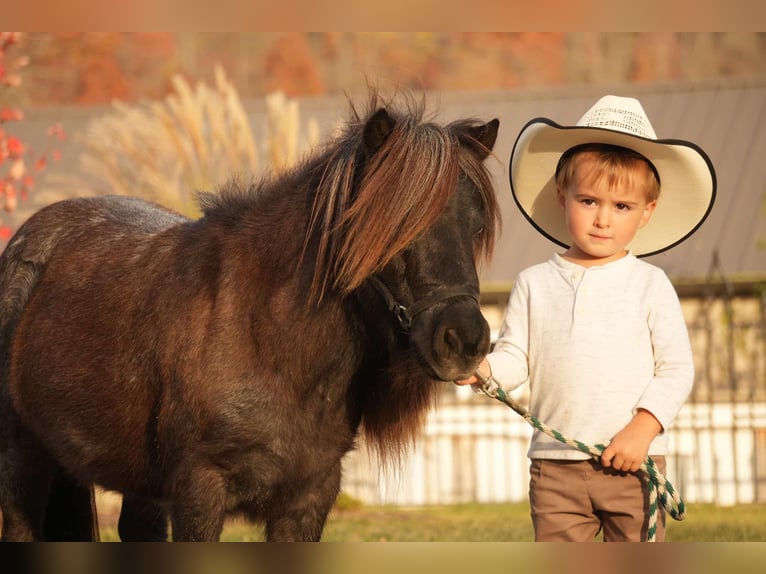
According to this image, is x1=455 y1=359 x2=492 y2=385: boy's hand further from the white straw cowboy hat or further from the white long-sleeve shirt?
the white straw cowboy hat

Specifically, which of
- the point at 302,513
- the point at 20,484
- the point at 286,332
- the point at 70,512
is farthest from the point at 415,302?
the point at 70,512

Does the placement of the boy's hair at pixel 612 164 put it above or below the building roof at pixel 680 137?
below

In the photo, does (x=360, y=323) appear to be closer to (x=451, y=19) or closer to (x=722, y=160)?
(x=451, y=19)

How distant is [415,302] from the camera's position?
3.48m

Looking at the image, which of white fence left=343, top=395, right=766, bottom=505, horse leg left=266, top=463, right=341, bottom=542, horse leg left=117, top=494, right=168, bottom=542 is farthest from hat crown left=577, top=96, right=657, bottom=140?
white fence left=343, top=395, right=766, bottom=505

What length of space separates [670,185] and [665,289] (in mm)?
384

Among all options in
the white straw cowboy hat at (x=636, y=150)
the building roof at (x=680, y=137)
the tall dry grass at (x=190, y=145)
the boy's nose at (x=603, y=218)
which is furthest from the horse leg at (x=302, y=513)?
the building roof at (x=680, y=137)

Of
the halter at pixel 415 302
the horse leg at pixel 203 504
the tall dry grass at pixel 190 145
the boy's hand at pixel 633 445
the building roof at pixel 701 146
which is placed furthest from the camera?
the building roof at pixel 701 146

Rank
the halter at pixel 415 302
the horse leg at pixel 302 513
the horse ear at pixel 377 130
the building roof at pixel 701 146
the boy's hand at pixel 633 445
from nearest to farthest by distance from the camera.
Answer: the boy's hand at pixel 633 445 → the halter at pixel 415 302 → the horse ear at pixel 377 130 → the horse leg at pixel 302 513 → the building roof at pixel 701 146

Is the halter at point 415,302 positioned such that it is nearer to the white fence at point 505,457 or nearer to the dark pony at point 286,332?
the dark pony at point 286,332

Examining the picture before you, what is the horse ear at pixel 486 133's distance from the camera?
12.8 ft

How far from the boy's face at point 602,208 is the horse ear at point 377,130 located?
2.15ft

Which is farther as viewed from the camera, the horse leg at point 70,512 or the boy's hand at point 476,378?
the horse leg at point 70,512

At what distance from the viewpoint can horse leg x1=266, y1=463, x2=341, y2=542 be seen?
3895 millimetres
